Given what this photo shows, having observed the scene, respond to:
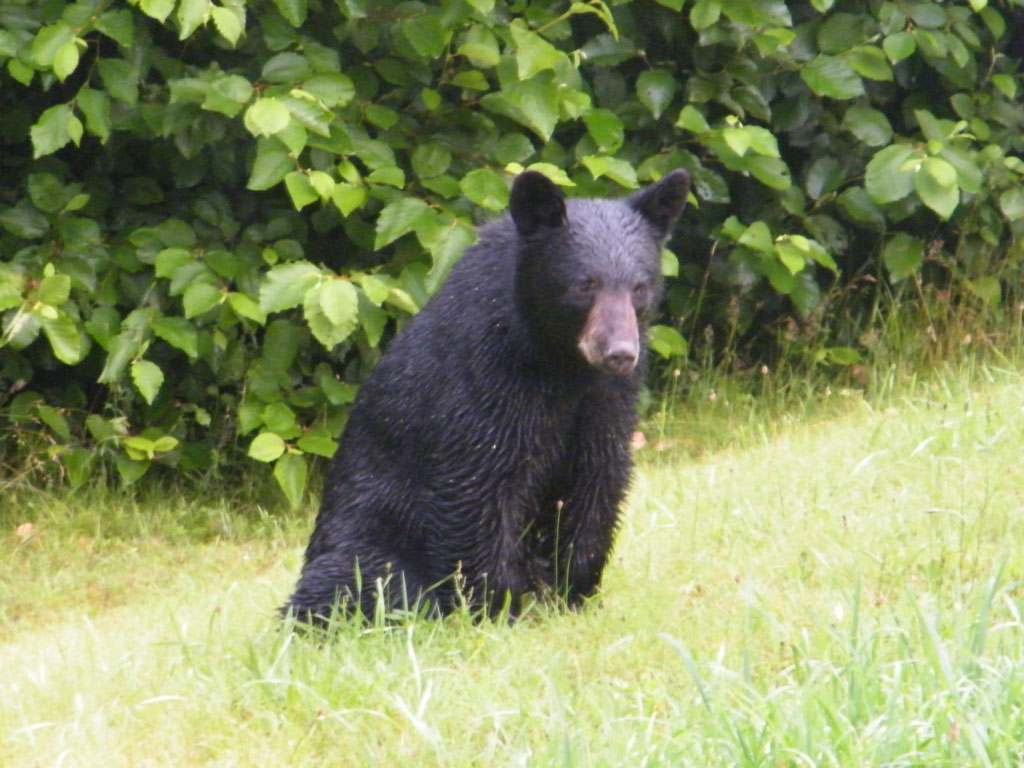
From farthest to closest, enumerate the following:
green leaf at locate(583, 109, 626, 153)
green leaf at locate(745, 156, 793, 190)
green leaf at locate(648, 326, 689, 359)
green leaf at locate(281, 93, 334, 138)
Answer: green leaf at locate(648, 326, 689, 359)
green leaf at locate(745, 156, 793, 190)
green leaf at locate(583, 109, 626, 153)
green leaf at locate(281, 93, 334, 138)

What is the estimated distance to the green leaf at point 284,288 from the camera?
5816 mm

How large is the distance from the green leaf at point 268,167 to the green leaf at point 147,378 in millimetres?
940

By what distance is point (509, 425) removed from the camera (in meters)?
4.64

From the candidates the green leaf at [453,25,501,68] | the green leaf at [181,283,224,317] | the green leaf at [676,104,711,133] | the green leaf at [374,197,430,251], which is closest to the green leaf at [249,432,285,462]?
the green leaf at [181,283,224,317]

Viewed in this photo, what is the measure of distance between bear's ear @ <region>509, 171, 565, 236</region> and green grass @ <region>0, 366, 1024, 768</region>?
4.18 ft

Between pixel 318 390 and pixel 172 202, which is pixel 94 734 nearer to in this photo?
pixel 318 390

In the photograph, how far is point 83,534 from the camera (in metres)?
6.90

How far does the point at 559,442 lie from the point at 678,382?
3344mm

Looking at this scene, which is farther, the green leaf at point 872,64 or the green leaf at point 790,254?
the green leaf at point 790,254

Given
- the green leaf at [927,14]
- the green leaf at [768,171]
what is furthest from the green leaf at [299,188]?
the green leaf at [927,14]

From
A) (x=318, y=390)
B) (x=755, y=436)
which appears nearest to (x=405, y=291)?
(x=318, y=390)

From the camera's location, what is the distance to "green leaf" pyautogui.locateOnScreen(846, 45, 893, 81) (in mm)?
6898

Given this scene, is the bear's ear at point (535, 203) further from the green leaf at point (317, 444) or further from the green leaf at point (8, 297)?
the green leaf at point (8, 297)

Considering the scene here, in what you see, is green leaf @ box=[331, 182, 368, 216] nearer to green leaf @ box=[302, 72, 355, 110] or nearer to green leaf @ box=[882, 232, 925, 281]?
green leaf @ box=[302, 72, 355, 110]
